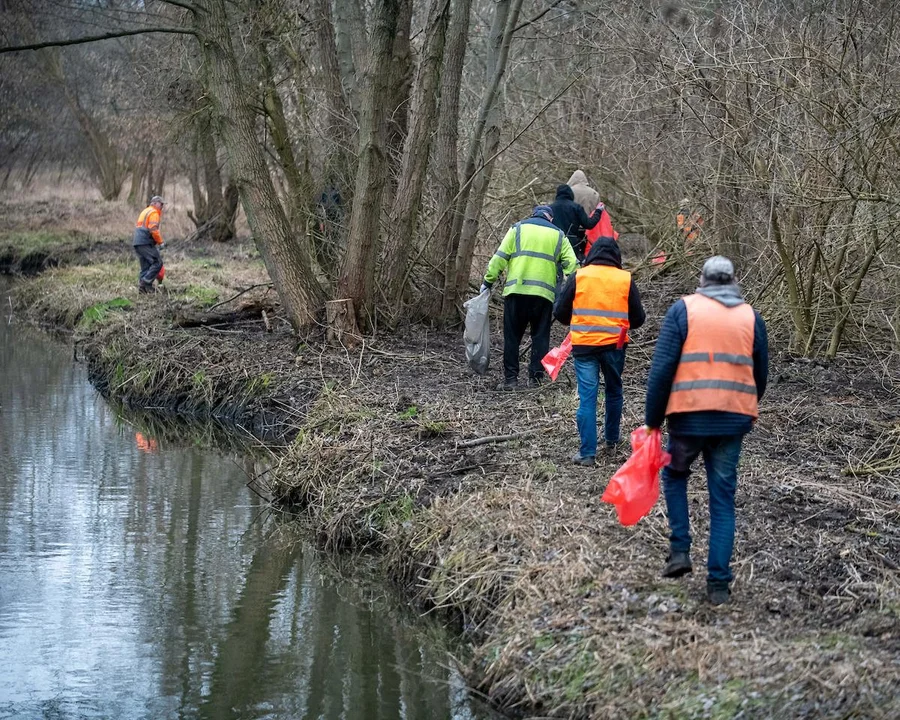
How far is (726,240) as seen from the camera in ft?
44.8

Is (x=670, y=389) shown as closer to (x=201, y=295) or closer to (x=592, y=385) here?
(x=592, y=385)

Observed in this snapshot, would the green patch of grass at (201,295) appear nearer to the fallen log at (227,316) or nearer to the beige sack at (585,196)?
the fallen log at (227,316)

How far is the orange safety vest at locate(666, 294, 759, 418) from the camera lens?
5.68m

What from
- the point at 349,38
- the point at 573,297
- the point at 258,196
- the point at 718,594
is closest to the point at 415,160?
the point at 258,196

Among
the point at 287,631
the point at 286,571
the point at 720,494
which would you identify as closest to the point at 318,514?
the point at 286,571

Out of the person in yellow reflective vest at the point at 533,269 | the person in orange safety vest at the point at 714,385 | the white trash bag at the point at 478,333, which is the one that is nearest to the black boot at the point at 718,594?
the person in orange safety vest at the point at 714,385

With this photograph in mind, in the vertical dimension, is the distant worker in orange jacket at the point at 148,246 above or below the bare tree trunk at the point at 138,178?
below

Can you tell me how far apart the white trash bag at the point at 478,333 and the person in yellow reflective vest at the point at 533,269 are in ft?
0.86

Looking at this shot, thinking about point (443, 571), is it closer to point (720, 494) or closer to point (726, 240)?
point (720, 494)

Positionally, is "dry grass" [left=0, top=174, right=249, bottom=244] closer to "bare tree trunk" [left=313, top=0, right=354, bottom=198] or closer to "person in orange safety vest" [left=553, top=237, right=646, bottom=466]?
"bare tree trunk" [left=313, top=0, right=354, bottom=198]

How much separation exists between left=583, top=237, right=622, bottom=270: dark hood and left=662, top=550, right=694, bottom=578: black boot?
109 inches

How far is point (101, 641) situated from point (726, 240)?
9049 mm

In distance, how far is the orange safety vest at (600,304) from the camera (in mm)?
8250

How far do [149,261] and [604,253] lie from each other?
516 inches
